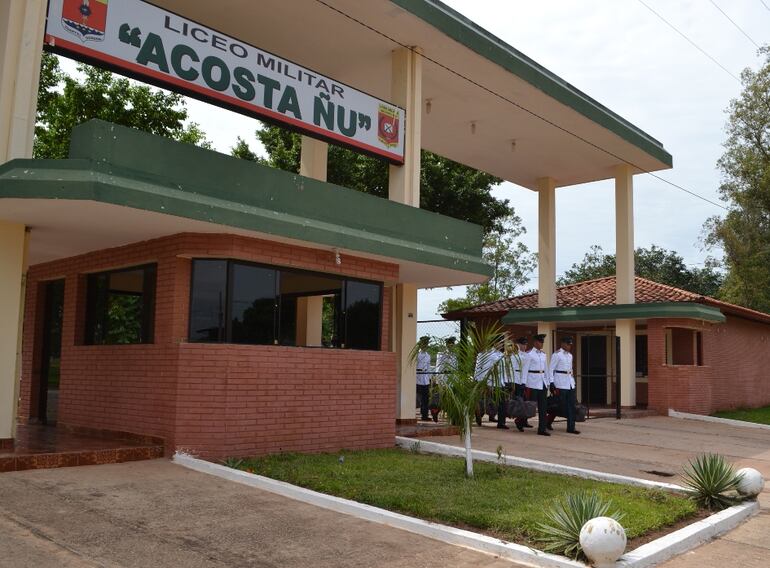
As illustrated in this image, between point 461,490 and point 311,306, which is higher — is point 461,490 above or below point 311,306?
below

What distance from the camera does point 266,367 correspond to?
9.30 m

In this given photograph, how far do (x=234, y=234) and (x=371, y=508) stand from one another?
13.1ft

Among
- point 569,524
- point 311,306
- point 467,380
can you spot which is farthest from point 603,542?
point 311,306

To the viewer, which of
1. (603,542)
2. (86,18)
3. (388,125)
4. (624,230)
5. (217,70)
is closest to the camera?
(603,542)

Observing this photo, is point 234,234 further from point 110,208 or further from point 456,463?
point 456,463

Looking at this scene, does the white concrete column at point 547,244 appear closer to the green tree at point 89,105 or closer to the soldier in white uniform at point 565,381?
the soldier in white uniform at point 565,381

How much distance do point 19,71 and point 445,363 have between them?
5.76 m

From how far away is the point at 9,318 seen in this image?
8.07m

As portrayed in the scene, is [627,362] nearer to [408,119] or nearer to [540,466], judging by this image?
[408,119]

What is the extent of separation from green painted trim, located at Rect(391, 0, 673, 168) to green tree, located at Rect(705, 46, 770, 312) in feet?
59.0

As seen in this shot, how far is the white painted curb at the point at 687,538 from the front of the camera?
5.44 m

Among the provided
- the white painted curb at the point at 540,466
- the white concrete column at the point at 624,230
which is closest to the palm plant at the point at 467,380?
the white painted curb at the point at 540,466

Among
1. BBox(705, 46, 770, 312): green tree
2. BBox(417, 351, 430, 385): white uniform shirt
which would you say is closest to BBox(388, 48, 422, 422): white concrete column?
BBox(417, 351, 430, 385): white uniform shirt

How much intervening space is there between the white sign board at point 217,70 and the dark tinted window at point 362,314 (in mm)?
2260
